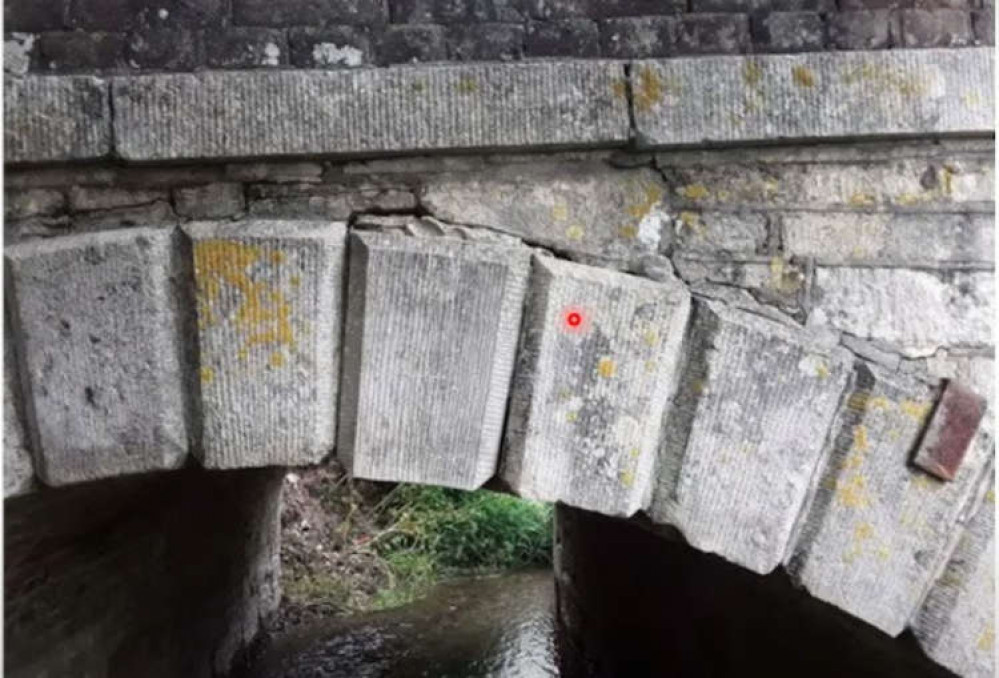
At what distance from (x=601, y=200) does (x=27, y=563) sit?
1.93m

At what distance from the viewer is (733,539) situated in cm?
240

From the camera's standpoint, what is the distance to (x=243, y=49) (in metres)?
2.30

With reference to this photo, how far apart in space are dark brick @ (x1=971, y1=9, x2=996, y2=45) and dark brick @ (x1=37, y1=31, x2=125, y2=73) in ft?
6.18

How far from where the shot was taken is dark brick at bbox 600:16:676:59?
2352 millimetres

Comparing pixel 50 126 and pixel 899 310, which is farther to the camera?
pixel 899 310

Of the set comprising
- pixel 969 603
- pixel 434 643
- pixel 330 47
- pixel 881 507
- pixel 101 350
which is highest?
pixel 330 47

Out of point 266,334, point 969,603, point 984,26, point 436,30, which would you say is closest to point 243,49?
point 436,30

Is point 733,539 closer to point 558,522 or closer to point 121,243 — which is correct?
point 121,243

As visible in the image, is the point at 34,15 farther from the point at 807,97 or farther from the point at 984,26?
the point at 984,26

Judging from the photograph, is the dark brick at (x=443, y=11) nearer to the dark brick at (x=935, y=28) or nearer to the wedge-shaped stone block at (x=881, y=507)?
the dark brick at (x=935, y=28)

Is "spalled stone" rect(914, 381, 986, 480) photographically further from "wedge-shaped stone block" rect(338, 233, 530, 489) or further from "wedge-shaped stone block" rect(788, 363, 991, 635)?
"wedge-shaped stone block" rect(338, 233, 530, 489)

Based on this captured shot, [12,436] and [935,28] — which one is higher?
[935,28]

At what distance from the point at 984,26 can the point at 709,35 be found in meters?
0.63

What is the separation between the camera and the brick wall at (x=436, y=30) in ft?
7.52
